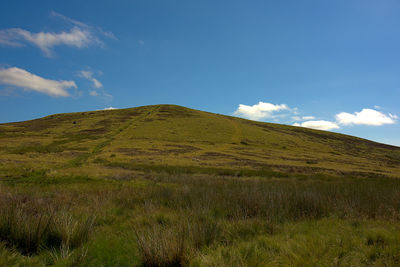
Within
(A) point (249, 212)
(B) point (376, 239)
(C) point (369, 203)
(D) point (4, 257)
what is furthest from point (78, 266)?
(C) point (369, 203)

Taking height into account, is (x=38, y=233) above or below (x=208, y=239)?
below

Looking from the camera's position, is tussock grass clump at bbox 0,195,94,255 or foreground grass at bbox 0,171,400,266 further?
tussock grass clump at bbox 0,195,94,255

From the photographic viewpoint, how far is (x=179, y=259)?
378 centimetres

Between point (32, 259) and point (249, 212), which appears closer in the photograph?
point (32, 259)

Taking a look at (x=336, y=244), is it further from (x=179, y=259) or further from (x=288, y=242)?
(x=179, y=259)

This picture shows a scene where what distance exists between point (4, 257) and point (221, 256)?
382 centimetres

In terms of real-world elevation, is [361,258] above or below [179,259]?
above

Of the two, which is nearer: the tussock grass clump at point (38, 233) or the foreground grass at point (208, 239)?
the foreground grass at point (208, 239)

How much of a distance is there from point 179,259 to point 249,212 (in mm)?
3523

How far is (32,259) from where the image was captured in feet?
12.9

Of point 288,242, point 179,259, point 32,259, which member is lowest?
point 32,259

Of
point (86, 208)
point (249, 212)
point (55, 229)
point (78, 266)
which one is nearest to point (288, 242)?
point (249, 212)

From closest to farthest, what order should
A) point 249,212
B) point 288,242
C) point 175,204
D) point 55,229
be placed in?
point 288,242 → point 55,229 → point 249,212 → point 175,204

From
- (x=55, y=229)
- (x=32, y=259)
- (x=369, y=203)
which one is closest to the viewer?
(x=32, y=259)
